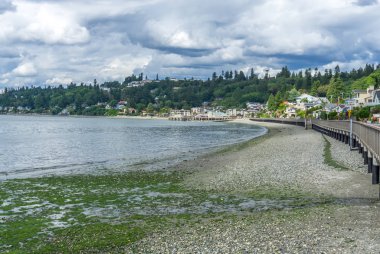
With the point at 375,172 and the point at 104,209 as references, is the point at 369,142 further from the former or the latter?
the point at 104,209

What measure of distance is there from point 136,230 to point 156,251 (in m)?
2.66

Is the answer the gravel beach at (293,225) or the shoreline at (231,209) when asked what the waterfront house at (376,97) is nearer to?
the shoreline at (231,209)

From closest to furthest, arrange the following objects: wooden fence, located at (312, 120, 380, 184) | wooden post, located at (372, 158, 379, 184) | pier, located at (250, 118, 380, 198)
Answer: wooden post, located at (372, 158, 379, 184) < wooden fence, located at (312, 120, 380, 184) < pier, located at (250, 118, 380, 198)

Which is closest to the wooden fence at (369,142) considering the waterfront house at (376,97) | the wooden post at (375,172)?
the wooden post at (375,172)

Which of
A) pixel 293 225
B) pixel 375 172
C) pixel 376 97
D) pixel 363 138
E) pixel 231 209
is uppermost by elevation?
pixel 376 97

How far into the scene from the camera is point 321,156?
111ft

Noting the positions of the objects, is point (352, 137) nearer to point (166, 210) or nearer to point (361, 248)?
point (166, 210)

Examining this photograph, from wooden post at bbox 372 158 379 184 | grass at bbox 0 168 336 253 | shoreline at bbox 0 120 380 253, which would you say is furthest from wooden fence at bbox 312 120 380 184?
grass at bbox 0 168 336 253

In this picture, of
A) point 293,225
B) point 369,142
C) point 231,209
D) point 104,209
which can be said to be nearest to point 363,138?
point 369,142

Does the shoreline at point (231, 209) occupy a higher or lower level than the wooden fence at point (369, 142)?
lower

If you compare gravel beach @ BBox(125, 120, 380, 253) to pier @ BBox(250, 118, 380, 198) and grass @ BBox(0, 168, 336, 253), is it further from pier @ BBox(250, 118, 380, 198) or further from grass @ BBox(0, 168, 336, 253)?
pier @ BBox(250, 118, 380, 198)

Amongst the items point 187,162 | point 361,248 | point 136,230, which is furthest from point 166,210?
point 187,162

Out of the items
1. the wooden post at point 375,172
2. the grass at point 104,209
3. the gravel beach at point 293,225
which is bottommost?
the grass at point 104,209

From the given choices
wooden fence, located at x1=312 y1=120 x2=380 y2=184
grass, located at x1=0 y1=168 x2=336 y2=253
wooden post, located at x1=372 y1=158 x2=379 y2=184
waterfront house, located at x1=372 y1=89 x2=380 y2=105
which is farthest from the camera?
waterfront house, located at x1=372 y1=89 x2=380 y2=105
